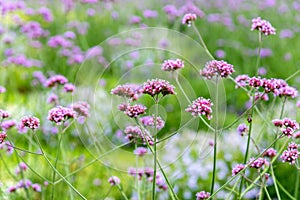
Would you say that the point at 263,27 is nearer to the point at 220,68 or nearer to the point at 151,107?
the point at 220,68

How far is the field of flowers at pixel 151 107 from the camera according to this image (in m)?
1.76

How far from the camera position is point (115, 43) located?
464 centimetres

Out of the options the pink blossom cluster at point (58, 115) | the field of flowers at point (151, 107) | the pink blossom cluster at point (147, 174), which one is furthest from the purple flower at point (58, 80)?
the pink blossom cluster at point (58, 115)

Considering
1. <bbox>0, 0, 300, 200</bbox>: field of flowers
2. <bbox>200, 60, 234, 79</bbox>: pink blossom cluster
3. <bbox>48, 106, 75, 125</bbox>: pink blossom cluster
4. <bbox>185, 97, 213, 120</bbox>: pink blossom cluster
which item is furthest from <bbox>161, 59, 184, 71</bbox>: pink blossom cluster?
<bbox>48, 106, 75, 125</bbox>: pink blossom cluster

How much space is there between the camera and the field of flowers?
69.5 inches

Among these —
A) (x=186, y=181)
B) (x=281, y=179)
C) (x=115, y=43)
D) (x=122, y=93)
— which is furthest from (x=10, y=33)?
(x=122, y=93)

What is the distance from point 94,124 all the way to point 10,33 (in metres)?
2.75

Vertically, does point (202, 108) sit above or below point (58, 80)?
below

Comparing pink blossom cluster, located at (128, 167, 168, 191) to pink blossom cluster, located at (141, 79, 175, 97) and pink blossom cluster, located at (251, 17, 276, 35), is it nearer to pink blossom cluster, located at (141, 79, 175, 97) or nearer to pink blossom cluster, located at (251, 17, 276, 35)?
pink blossom cluster, located at (141, 79, 175, 97)

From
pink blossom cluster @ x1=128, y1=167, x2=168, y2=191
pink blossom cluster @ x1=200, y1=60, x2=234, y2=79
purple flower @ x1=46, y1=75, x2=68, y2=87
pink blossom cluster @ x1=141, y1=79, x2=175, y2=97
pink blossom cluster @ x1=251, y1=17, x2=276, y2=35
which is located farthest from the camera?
purple flower @ x1=46, y1=75, x2=68, y2=87

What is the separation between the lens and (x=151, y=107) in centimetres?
201

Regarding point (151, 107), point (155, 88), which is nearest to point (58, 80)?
point (151, 107)

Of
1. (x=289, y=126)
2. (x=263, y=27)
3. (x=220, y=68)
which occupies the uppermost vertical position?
(x=263, y=27)

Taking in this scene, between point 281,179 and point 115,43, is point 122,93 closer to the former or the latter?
point 281,179
